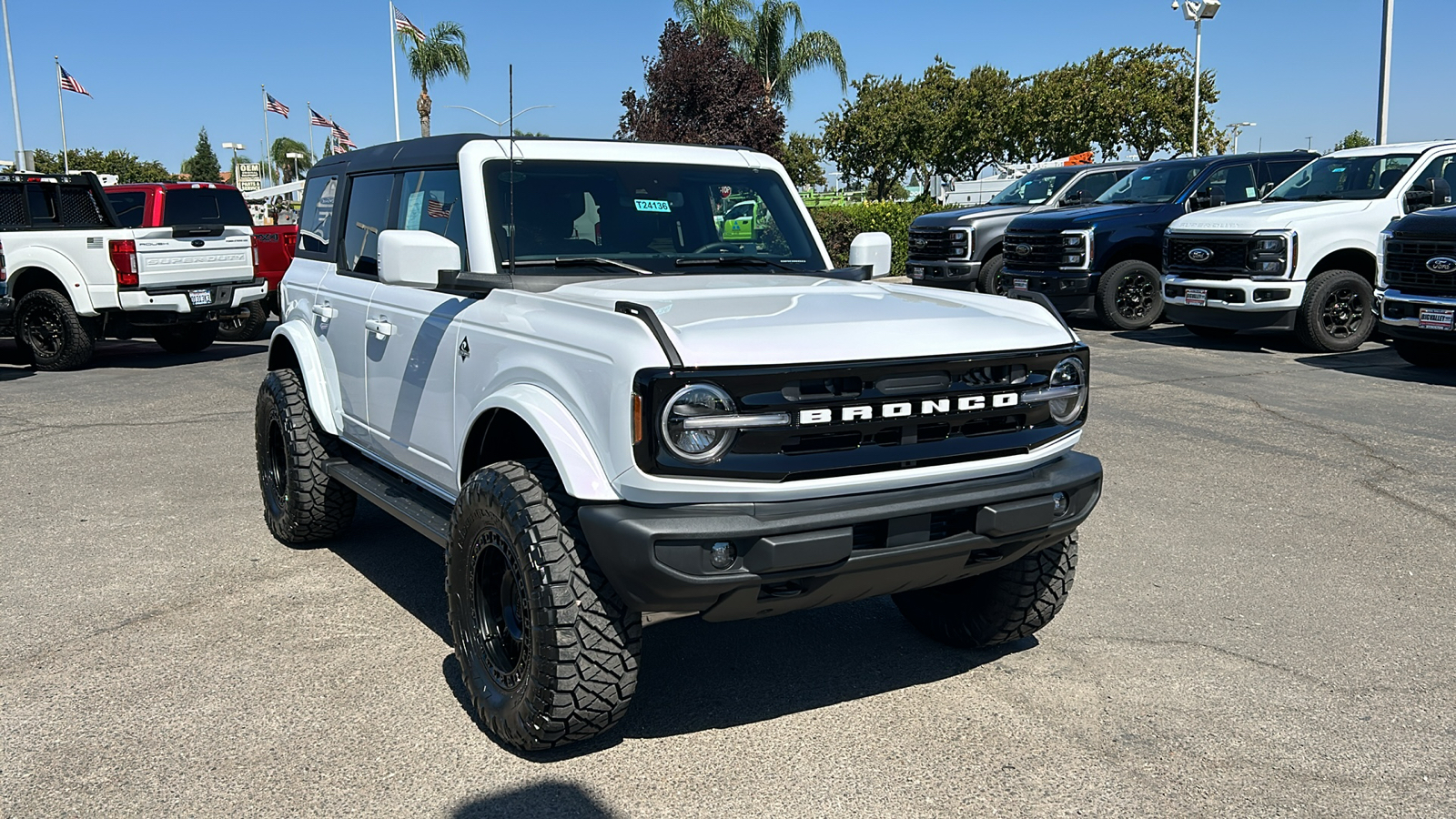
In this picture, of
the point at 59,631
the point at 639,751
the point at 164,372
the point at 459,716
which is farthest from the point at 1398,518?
the point at 164,372

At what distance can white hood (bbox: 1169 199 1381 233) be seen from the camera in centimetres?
1222

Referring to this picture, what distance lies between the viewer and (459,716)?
3844 mm

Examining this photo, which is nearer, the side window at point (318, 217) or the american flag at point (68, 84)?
the side window at point (318, 217)

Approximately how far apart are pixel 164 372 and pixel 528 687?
10703 mm

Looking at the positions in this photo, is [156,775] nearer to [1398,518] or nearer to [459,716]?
[459,716]

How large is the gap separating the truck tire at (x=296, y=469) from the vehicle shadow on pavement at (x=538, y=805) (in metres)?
2.60

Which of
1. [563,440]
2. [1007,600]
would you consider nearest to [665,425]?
[563,440]

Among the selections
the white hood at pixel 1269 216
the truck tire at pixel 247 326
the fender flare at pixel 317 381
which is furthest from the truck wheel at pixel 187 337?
the white hood at pixel 1269 216

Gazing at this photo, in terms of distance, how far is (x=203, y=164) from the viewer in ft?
413

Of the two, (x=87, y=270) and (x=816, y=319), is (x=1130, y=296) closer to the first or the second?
(x=87, y=270)

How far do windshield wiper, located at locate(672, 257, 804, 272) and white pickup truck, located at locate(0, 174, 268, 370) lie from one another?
32.1 feet

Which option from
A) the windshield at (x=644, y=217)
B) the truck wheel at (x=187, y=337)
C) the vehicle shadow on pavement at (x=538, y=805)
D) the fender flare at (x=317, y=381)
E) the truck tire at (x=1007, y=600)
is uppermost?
the windshield at (x=644, y=217)

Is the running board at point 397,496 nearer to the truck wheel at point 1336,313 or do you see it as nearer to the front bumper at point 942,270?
the truck wheel at point 1336,313

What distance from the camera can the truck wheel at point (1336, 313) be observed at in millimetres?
12250
